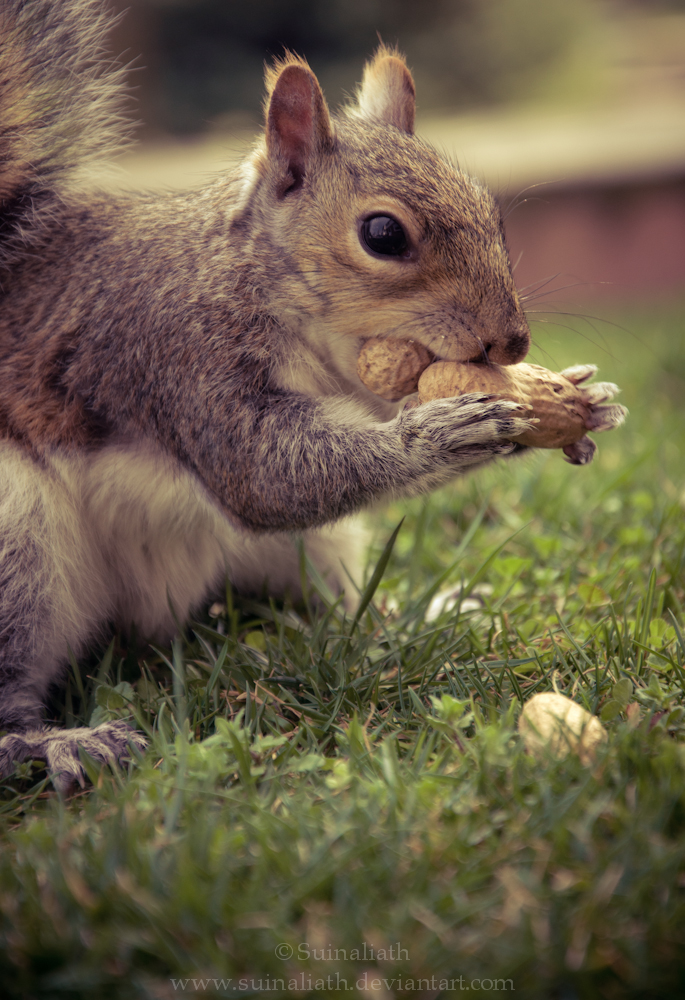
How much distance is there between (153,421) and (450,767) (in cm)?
85

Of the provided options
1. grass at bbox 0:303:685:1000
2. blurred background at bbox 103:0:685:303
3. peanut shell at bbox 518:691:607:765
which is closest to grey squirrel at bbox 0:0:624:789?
grass at bbox 0:303:685:1000

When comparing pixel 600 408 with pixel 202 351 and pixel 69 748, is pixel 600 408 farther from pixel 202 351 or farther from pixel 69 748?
pixel 69 748

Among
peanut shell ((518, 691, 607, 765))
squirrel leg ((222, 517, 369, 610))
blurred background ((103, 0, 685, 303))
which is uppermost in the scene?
blurred background ((103, 0, 685, 303))

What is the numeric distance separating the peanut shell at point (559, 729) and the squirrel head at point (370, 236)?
2.00 feet

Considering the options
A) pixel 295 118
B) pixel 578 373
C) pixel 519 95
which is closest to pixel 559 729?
pixel 578 373

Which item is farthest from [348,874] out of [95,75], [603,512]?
[95,75]

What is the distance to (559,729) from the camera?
1176 mm

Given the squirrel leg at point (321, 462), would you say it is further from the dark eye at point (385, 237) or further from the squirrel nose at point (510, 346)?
the dark eye at point (385, 237)

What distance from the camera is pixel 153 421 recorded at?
160 centimetres

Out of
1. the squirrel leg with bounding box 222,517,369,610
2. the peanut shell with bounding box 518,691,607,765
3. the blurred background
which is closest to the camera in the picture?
the peanut shell with bounding box 518,691,607,765

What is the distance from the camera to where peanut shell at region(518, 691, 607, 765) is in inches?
45.4

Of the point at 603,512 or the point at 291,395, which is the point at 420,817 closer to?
the point at 291,395

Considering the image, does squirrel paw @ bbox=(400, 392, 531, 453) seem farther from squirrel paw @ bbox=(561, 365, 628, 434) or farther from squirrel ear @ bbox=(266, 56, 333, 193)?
squirrel ear @ bbox=(266, 56, 333, 193)

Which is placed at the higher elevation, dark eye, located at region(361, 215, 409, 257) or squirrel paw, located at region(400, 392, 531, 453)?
dark eye, located at region(361, 215, 409, 257)
